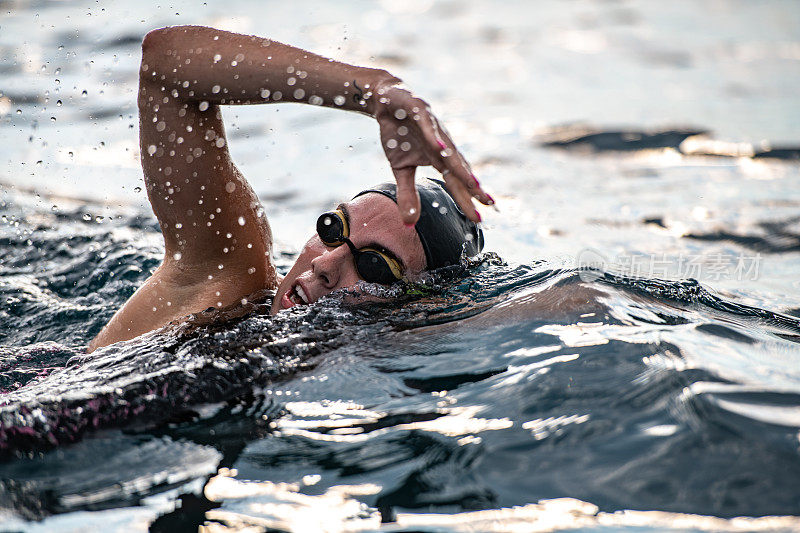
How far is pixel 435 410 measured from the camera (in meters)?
2.48

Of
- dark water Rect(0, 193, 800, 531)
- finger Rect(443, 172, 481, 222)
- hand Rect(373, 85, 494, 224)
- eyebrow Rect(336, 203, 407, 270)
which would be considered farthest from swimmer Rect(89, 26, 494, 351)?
finger Rect(443, 172, 481, 222)

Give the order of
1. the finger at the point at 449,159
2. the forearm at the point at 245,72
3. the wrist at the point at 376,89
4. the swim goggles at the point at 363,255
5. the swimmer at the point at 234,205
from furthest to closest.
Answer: the swim goggles at the point at 363,255
the swimmer at the point at 234,205
the forearm at the point at 245,72
the wrist at the point at 376,89
the finger at the point at 449,159

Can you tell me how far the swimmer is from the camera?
2807 mm

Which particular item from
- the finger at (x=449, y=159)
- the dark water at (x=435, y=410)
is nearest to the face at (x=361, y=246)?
the dark water at (x=435, y=410)

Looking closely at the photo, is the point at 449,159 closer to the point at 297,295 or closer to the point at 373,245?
the point at 373,245

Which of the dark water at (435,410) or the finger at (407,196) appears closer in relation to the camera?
the dark water at (435,410)

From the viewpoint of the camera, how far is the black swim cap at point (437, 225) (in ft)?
10.9

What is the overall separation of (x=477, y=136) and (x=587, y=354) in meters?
5.63

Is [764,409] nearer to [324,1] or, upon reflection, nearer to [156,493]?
[156,493]

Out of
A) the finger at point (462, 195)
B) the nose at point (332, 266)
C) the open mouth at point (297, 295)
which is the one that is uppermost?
the finger at point (462, 195)

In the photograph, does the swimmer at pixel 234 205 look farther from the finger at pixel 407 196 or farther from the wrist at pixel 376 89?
the finger at pixel 407 196

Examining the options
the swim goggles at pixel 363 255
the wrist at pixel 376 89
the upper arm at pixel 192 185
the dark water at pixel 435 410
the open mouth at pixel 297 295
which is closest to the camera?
the dark water at pixel 435 410

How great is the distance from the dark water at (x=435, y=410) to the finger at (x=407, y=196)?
2.00ft

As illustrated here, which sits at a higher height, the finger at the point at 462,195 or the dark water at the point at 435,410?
the finger at the point at 462,195
